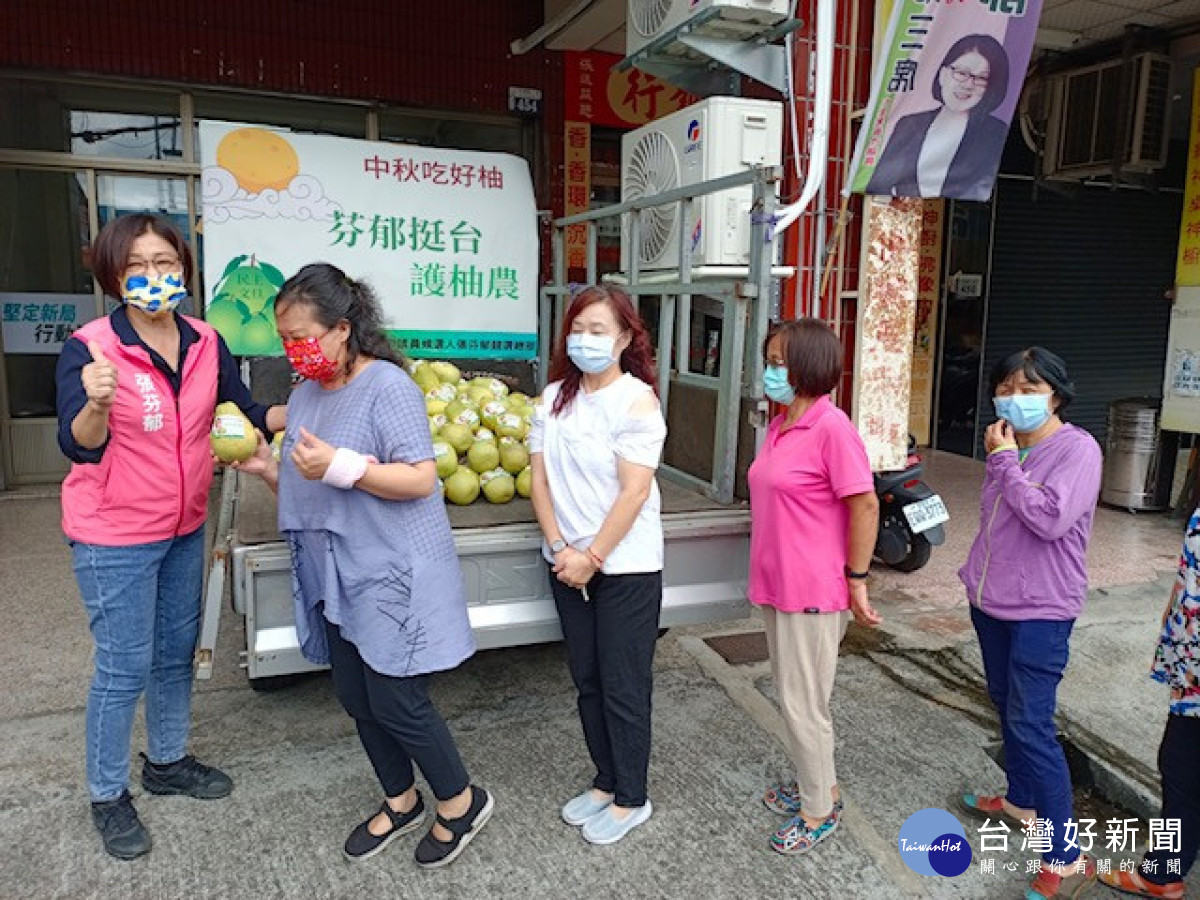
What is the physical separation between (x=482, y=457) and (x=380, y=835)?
1371 mm

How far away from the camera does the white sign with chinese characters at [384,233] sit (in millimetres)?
5328

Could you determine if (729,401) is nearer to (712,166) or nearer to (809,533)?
(809,533)

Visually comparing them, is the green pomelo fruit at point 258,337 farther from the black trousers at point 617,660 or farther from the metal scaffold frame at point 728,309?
the black trousers at point 617,660

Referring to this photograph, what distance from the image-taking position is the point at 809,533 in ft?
8.51

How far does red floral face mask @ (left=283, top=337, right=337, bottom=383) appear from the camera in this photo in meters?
2.31

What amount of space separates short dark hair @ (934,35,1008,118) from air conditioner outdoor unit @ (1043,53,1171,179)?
3575 millimetres

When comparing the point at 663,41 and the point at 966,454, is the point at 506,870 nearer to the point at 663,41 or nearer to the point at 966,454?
the point at 663,41

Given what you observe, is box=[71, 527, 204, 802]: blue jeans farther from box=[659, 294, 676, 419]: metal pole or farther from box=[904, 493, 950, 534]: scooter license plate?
box=[904, 493, 950, 534]: scooter license plate

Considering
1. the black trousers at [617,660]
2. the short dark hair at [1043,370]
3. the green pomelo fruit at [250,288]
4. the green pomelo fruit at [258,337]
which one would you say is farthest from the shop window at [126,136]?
the short dark hair at [1043,370]

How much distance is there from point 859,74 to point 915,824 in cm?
369

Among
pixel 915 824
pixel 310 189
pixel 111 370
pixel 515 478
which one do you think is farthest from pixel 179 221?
pixel 915 824

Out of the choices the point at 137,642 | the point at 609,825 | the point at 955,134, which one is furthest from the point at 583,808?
the point at 955,134

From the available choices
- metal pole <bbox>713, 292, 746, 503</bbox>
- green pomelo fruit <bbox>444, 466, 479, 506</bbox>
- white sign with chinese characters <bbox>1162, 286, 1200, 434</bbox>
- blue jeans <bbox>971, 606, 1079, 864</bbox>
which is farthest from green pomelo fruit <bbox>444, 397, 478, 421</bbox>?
white sign with chinese characters <bbox>1162, 286, 1200, 434</bbox>

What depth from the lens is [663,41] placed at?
14.6ft
